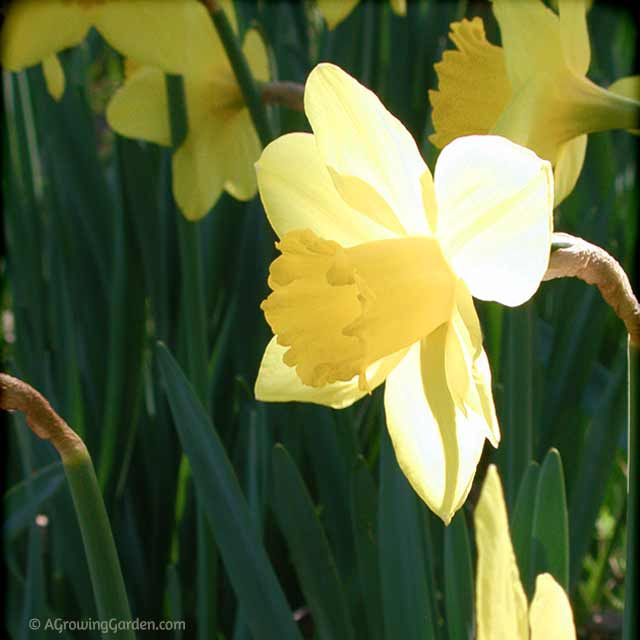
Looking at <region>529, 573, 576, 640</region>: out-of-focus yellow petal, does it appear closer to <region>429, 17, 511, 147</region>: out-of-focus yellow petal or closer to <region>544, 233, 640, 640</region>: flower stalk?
<region>544, 233, 640, 640</region>: flower stalk

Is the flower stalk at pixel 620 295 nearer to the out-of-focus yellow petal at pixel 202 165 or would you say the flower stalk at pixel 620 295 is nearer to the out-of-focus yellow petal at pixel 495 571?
the out-of-focus yellow petal at pixel 495 571

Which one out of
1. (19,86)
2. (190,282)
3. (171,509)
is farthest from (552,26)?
(19,86)

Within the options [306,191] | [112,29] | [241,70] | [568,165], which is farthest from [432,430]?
[112,29]

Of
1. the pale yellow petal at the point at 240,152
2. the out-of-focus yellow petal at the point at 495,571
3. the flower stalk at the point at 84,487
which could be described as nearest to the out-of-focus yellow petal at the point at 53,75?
the pale yellow petal at the point at 240,152

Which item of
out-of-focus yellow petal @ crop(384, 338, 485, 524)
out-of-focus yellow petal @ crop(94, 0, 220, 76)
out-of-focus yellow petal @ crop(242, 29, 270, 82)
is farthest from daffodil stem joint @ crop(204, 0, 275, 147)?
out-of-focus yellow petal @ crop(384, 338, 485, 524)

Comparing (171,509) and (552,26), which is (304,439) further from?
(552,26)

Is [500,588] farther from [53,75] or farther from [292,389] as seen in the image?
[53,75]

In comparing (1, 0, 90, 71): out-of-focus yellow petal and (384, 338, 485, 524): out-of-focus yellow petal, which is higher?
(1, 0, 90, 71): out-of-focus yellow petal

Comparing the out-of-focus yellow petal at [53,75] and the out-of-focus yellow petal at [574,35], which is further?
the out-of-focus yellow petal at [53,75]
